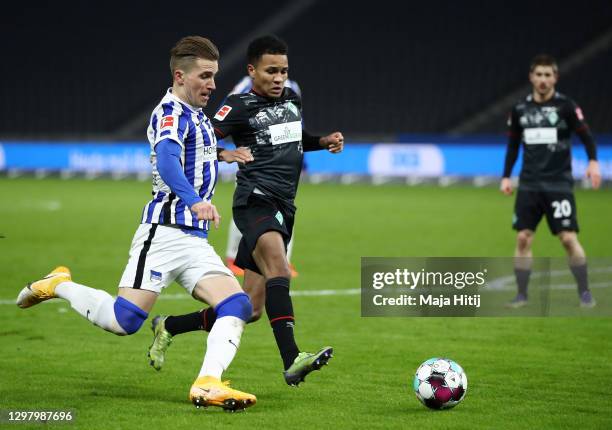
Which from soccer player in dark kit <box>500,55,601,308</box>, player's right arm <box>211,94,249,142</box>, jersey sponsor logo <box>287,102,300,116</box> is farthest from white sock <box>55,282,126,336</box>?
soccer player in dark kit <box>500,55,601,308</box>

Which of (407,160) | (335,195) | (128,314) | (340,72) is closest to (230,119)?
(128,314)

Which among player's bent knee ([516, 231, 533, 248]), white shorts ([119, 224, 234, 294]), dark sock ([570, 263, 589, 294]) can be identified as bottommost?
white shorts ([119, 224, 234, 294])

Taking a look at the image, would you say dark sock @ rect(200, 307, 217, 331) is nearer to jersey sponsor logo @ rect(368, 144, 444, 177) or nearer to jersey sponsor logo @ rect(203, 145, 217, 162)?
jersey sponsor logo @ rect(203, 145, 217, 162)

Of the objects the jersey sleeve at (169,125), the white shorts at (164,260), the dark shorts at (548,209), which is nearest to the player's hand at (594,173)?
the dark shorts at (548,209)

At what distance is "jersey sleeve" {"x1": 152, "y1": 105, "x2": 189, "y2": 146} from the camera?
18.7 ft

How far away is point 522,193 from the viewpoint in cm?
988

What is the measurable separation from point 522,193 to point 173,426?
5.36 metres

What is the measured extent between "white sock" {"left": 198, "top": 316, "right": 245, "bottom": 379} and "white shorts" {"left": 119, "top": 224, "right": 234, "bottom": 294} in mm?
282

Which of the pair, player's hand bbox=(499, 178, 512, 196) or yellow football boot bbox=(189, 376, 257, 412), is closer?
yellow football boot bbox=(189, 376, 257, 412)

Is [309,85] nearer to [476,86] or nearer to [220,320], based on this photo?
[476,86]

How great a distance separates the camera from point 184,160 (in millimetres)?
5852

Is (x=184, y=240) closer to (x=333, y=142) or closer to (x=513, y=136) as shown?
(x=333, y=142)

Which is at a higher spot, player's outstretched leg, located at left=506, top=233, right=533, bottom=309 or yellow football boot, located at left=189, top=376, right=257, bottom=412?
player's outstretched leg, located at left=506, top=233, right=533, bottom=309

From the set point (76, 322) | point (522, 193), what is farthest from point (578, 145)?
point (76, 322)
